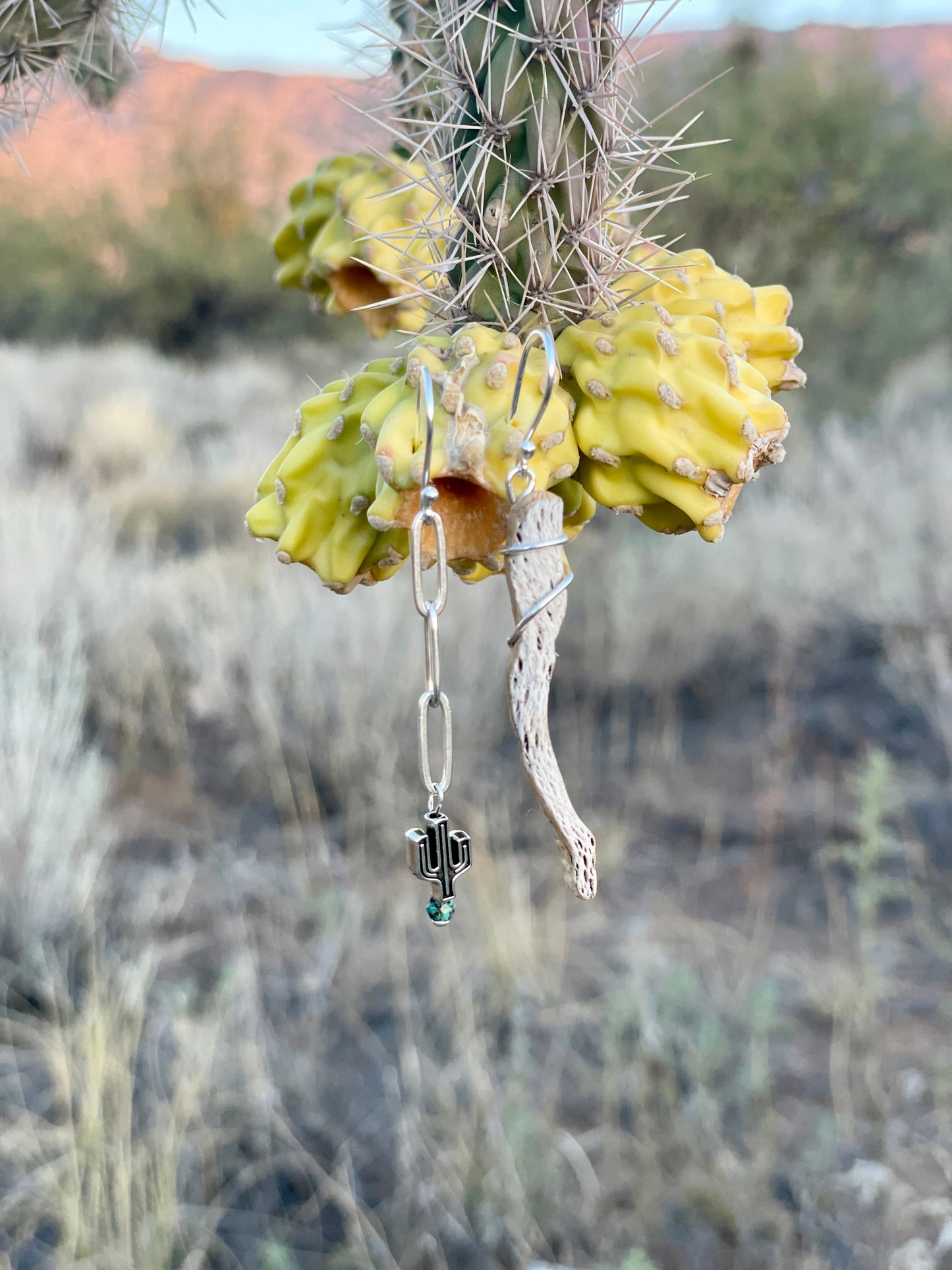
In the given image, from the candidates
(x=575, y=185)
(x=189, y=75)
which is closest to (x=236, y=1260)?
(x=575, y=185)

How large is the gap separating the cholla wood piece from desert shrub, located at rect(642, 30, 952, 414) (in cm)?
515

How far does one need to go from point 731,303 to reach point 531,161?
5.2 inches

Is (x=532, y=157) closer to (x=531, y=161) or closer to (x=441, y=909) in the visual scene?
(x=531, y=161)

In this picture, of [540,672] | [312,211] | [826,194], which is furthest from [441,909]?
[826,194]

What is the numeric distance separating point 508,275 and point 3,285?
39.5 ft

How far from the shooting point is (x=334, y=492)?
1.86ft

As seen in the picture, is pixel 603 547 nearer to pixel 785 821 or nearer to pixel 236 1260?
pixel 785 821

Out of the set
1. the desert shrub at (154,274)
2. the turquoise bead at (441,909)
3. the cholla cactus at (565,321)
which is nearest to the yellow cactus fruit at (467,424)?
the cholla cactus at (565,321)

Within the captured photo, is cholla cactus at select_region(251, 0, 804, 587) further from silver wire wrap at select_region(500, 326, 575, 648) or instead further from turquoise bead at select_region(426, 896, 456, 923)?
turquoise bead at select_region(426, 896, 456, 923)

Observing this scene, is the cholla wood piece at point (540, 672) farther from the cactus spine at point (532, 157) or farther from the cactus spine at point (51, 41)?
the cactus spine at point (51, 41)

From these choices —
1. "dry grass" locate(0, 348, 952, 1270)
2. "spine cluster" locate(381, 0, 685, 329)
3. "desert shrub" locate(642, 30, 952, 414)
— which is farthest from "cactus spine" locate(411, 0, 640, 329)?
→ "desert shrub" locate(642, 30, 952, 414)

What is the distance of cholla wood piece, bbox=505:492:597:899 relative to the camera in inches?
20.3

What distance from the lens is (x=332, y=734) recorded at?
3.05m

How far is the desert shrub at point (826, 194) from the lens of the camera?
536 centimetres
